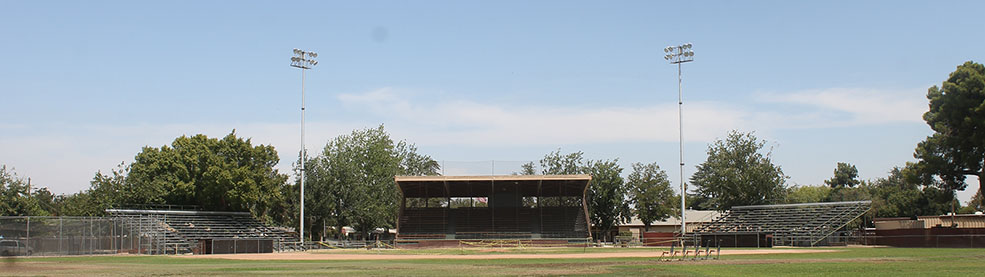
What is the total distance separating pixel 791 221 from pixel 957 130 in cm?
1310

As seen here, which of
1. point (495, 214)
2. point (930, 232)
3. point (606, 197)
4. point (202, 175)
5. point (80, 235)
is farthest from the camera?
point (606, 197)

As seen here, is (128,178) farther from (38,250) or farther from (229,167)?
(38,250)

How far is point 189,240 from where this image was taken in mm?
52938

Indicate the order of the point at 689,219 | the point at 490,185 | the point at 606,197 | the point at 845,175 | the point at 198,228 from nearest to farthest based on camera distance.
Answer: the point at 198,228 → the point at 490,185 → the point at 606,197 → the point at 689,219 → the point at 845,175

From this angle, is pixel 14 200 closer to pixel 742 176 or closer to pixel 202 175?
pixel 202 175

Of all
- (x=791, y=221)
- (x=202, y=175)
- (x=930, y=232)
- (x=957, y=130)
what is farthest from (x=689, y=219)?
(x=202, y=175)

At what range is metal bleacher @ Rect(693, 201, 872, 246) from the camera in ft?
186

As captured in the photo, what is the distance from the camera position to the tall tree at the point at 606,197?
74.6 m

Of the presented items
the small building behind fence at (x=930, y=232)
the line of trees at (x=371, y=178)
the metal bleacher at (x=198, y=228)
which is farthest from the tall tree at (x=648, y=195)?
the metal bleacher at (x=198, y=228)

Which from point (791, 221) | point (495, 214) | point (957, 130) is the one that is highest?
point (957, 130)

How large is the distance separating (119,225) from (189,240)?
16.1ft

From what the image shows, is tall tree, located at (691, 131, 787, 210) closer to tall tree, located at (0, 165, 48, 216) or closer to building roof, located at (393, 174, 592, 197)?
building roof, located at (393, 174, 592, 197)

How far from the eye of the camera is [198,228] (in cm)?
5572

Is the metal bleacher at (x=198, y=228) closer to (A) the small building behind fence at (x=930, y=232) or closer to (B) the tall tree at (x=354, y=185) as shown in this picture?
(B) the tall tree at (x=354, y=185)
